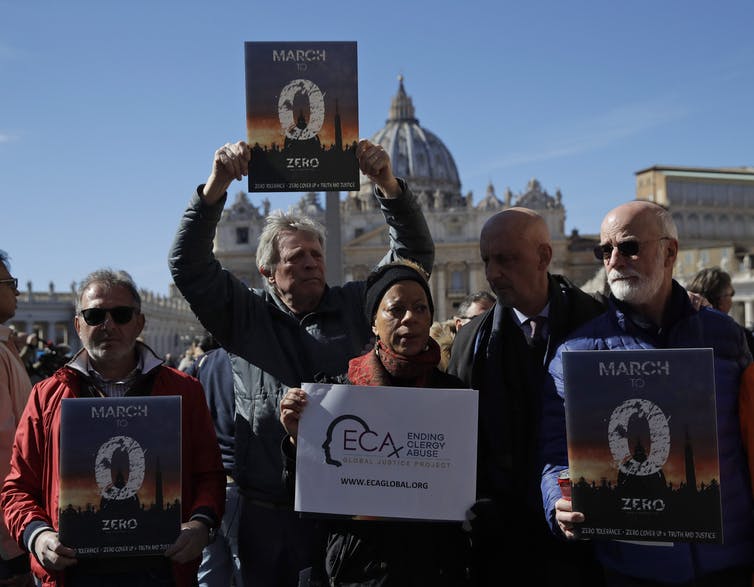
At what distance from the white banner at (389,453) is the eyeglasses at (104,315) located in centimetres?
80

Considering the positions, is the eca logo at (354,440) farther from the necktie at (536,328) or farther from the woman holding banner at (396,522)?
the necktie at (536,328)

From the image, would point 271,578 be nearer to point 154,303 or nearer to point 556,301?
point 556,301

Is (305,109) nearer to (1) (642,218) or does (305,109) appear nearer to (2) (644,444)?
(1) (642,218)

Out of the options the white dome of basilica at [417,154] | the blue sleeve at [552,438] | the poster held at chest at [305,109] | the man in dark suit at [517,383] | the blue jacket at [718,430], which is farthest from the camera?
the white dome of basilica at [417,154]

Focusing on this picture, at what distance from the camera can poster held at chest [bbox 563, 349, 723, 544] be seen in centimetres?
246

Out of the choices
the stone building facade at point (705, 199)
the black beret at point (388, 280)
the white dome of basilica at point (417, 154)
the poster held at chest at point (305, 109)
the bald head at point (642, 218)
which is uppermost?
the white dome of basilica at point (417, 154)

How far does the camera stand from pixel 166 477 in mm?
2814

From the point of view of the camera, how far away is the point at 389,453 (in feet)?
9.04

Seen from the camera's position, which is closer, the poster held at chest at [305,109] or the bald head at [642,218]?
the bald head at [642,218]

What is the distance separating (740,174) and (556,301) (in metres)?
69.9

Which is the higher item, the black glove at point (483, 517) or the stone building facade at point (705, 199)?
the stone building facade at point (705, 199)

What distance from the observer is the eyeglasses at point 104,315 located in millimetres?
3029

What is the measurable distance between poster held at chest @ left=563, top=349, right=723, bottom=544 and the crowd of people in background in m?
0.14

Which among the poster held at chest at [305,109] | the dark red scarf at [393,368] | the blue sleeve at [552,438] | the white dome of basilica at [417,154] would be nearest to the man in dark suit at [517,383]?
the blue sleeve at [552,438]
